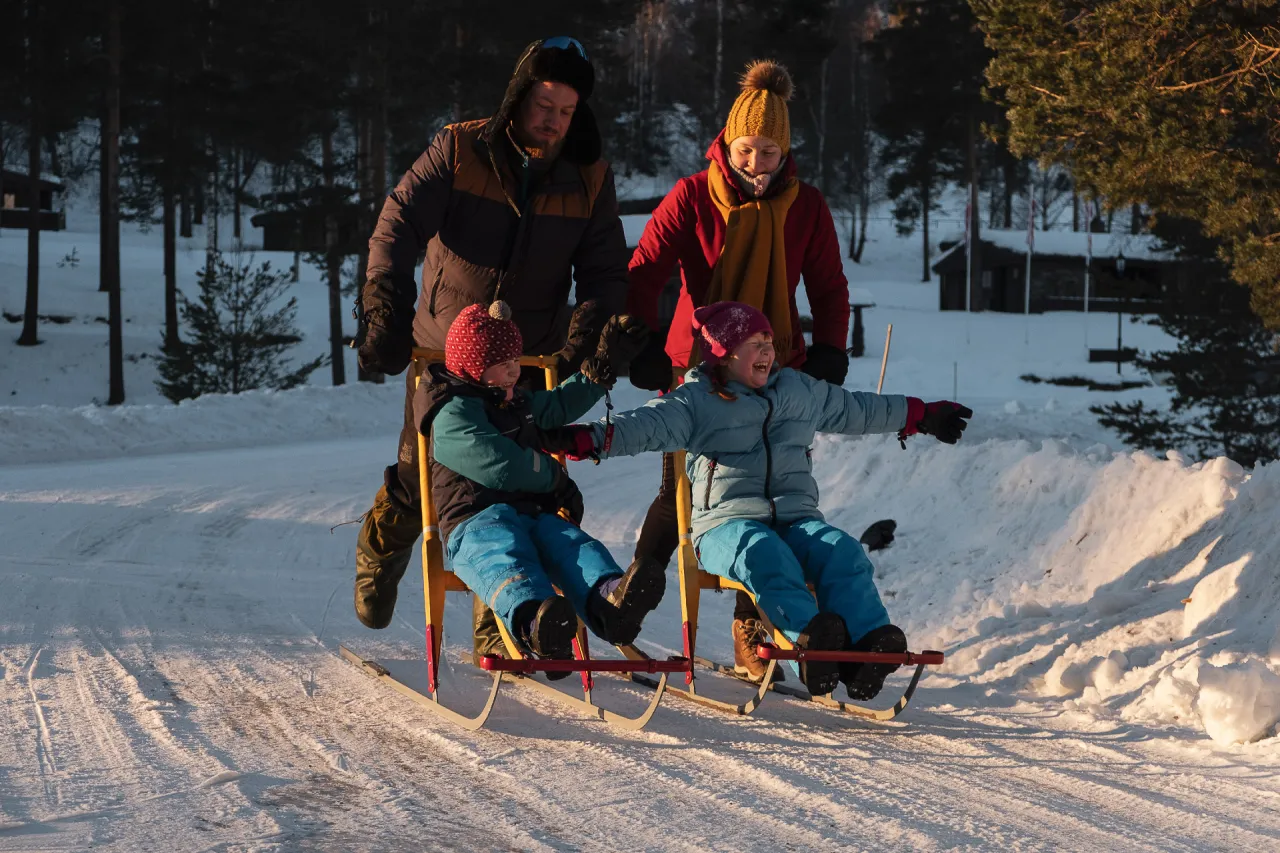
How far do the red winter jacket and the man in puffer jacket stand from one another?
7.8 inches

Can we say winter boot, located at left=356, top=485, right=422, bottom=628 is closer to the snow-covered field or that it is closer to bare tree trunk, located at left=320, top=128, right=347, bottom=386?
the snow-covered field

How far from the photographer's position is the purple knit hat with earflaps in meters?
4.93

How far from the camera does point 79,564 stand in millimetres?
7484

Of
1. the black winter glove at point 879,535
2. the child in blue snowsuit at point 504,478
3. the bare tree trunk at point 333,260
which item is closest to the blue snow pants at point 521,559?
the child in blue snowsuit at point 504,478

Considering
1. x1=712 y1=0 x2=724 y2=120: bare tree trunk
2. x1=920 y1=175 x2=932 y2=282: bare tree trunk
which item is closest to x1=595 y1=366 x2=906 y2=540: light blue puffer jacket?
x1=712 y1=0 x2=724 y2=120: bare tree trunk

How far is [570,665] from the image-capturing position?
423 cm

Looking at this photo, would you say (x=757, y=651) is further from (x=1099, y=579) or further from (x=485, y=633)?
(x=1099, y=579)

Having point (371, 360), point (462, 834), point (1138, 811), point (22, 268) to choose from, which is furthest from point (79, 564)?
point (22, 268)

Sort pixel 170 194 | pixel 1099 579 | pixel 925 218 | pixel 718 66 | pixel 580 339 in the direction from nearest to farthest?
pixel 580 339
pixel 1099 579
pixel 170 194
pixel 718 66
pixel 925 218

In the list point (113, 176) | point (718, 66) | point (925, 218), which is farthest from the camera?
point (925, 218)

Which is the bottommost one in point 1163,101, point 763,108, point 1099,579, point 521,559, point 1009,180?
point 1099,579

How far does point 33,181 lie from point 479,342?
33809mm

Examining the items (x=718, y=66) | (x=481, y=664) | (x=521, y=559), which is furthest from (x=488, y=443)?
(x=718, y=66)

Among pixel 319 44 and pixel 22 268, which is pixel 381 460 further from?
pixel 22 268
